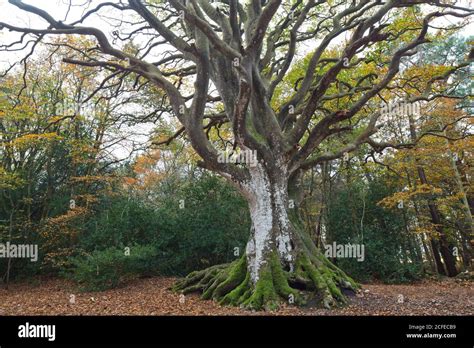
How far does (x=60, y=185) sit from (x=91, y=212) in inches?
82.7

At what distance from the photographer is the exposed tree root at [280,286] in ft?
20.9

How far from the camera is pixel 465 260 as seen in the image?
14570mm

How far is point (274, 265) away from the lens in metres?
6.83

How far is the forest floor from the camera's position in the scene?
6.14 m

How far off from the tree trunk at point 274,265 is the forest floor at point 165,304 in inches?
→ 11.1

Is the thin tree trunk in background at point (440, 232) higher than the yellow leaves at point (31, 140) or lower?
lower

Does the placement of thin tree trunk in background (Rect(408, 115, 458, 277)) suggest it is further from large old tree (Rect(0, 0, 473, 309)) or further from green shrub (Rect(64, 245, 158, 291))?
green shrub (Rect(64, 245, 158, 291))

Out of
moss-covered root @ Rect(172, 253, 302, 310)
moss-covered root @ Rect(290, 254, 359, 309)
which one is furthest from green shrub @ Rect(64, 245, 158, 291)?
moss-covered root @ Rect(290, 254, 359, 309)

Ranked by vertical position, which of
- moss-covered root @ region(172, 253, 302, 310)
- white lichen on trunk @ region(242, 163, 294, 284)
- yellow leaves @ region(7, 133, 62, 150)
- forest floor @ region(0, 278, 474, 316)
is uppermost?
yellow leaves @ region(7, 133, 62, 150)

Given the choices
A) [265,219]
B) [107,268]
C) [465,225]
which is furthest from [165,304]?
[465,225]

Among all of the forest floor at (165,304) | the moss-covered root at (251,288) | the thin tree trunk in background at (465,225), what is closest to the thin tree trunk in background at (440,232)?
the thin tree trunk in background at (465,225)

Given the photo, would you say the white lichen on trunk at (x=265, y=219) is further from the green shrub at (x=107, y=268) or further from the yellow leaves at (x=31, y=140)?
the yellow leaves at (x=31, y=140)
